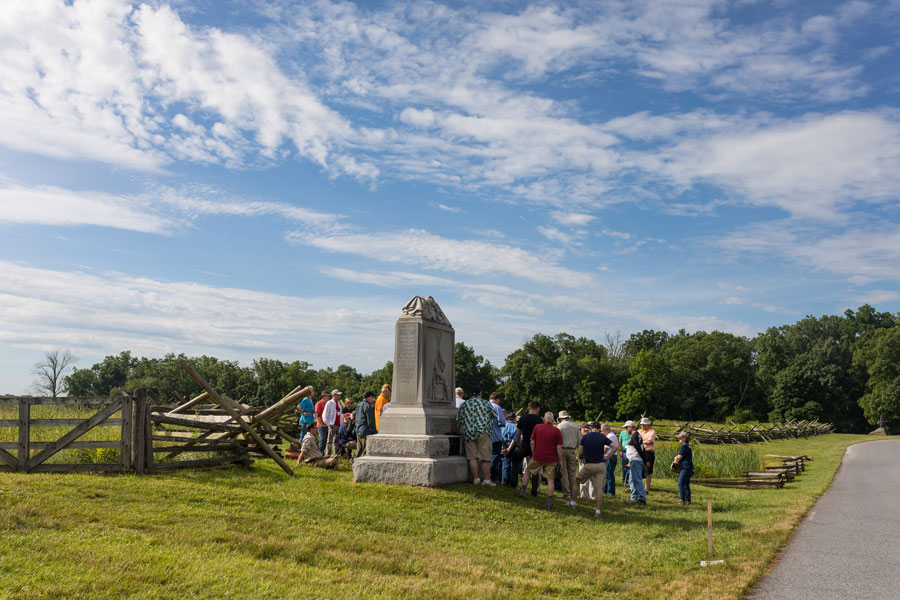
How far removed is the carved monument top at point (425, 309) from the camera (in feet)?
44.7

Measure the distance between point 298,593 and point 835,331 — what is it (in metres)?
109

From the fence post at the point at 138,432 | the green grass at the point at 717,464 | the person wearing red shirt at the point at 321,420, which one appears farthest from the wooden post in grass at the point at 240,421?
the green grass at the point at 717,464

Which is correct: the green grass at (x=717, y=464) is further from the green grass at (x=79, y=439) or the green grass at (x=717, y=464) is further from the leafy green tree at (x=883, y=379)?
the leafy green tree at (x=883, y=379)

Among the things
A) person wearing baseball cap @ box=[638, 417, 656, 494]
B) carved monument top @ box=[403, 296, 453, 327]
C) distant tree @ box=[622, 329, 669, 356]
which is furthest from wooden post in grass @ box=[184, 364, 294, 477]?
distant tree @ box=[622, 329, 669, 356]

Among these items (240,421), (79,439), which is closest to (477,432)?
(240,421)

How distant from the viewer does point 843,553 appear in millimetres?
9562

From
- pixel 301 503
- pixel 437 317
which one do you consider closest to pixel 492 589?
pixel 301 503

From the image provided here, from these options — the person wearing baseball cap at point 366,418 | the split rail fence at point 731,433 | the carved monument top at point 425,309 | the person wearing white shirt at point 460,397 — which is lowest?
the split rail fence at point 731,433

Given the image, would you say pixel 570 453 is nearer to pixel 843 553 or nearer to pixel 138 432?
pixel 843 553

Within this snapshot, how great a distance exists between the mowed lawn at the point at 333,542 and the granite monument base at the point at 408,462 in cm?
32

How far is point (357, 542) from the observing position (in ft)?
27.4

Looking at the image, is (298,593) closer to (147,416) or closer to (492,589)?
(492,589)

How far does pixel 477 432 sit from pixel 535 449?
46.8 inches

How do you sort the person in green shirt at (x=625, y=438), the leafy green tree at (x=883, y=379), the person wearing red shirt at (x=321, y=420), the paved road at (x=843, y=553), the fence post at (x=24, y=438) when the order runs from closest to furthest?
the paved road at (x=843, y=553) < the fence post at (x=24, y=438) < the person in green shirt at (x=625, y=438) < the person wearing red shirt at (x=321, y=420) < the leafy green tree at (x=883, y=379)
